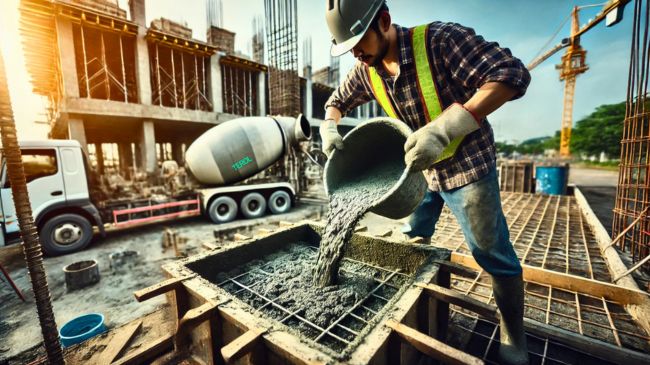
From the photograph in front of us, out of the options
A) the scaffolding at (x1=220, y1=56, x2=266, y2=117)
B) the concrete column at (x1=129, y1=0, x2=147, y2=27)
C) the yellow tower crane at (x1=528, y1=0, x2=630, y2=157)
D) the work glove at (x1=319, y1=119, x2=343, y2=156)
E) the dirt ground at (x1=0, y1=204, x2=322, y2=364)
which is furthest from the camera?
the yellow tower crane at (x1=528, y1=0, x2=630, y2=157)

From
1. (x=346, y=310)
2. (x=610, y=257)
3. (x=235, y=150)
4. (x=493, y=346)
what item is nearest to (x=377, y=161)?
(x=346, y=310)

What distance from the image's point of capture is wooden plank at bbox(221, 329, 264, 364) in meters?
1.00

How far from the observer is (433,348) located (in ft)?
3.65

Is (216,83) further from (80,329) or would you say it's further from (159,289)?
(159,289)

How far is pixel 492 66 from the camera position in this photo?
4.62 ft

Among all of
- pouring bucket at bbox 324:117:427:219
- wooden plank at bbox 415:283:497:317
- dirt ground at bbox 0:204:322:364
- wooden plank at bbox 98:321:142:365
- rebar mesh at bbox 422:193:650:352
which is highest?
pouring bucket at bbox 324:117:427:219

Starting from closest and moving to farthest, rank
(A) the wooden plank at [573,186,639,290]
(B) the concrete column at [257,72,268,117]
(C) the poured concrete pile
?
1. (C) the poured concrete pile
2. (A) the wooden plank at [573,186,639,290]
3. (B) the concrete column at [257,72,268,117]

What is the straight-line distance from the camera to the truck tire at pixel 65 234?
5465 mm

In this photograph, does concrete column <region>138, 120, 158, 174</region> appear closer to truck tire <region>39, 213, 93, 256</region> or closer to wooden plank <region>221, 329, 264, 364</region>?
truck tire <region>39, 213, 93, 256</region>

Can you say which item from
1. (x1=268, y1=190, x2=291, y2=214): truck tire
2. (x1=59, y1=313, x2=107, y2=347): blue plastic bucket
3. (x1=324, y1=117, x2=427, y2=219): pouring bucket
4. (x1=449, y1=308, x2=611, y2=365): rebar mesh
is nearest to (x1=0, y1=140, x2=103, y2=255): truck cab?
(x1=59, y1=313, x2=107, y2=347): blue plastic bucket

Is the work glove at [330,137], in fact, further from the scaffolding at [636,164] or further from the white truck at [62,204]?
the white truck at [62,204]

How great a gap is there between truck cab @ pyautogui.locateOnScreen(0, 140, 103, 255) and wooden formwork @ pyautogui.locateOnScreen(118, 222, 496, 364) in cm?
577

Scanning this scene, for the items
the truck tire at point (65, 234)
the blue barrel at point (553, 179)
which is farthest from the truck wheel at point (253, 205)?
the blue barrel at point (553, 179)

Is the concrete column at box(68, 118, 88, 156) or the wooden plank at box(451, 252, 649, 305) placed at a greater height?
the concrete column at box(68, 118, 88, 156)
